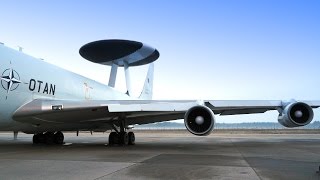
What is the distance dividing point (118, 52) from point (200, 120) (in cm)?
2050

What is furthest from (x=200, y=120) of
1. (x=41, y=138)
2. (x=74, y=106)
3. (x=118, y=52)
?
(x=118, y=52)

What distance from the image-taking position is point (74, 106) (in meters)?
14.4

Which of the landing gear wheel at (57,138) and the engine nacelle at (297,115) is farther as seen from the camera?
the landing gear wheel at (57,138)

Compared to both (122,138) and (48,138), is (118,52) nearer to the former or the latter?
(48,138)

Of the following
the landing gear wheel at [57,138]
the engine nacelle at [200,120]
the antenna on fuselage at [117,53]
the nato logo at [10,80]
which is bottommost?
the landing gear wheel at [57,138]

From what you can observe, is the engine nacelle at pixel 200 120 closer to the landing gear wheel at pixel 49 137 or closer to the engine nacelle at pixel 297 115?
the engine nacelle at pixel 297 115

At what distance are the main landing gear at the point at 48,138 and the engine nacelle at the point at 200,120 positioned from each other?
9.22m

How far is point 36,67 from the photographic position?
49.3 ft

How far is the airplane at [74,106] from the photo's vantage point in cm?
1373

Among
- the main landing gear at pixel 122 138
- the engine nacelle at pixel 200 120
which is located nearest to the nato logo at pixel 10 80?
the main landing gear at pixel 122 138

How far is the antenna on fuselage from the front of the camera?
3173cm

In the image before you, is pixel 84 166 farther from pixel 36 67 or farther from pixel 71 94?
pixel 71 94

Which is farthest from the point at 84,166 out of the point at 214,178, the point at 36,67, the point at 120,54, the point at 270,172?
the point at 120,54

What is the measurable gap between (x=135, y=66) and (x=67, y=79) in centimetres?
2141
